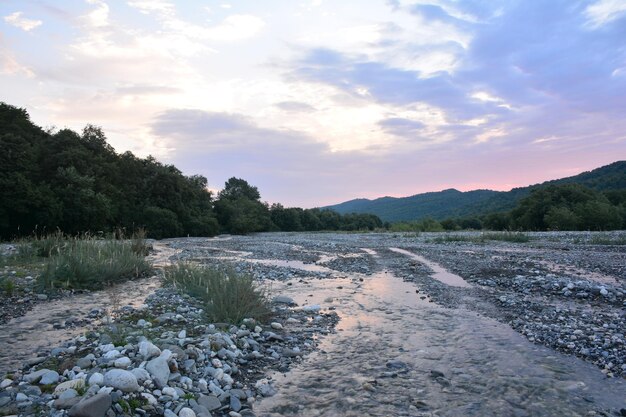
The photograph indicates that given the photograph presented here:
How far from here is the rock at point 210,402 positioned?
16.6 feet

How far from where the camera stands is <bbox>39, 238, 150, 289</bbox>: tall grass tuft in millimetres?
12307

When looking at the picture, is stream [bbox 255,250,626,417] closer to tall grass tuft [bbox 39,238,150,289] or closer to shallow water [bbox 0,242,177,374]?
shallow water [bbox 0,242,177,374]

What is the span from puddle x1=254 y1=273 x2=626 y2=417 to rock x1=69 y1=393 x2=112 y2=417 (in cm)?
176

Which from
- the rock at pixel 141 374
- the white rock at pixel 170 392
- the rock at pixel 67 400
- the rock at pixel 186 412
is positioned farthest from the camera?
the rock at pixel 141 374

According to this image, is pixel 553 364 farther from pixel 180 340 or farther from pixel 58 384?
pixel 58 384

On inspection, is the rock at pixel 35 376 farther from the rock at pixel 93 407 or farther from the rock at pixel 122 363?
the rock at pixel 93 407

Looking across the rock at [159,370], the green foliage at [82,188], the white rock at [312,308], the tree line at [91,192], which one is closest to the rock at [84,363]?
the rock at [159,370]

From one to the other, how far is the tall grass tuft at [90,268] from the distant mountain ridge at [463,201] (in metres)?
65.2

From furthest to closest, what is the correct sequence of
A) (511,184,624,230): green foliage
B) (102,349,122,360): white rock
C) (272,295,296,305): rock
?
(511,184,624,230): green foliage < (272,295,296,305): rock < (102,349,122,360): white rock

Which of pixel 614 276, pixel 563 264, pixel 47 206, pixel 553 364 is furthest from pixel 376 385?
pixel 47 206

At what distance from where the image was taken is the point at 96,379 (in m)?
4.93

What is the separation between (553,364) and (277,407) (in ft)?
14.9

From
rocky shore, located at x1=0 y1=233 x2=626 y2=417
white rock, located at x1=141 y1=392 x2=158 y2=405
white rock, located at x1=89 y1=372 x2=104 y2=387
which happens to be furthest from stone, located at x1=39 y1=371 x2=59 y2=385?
white rock, located at x1=141 y1=392 x2=158 y2=405

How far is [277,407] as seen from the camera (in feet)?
17.4
